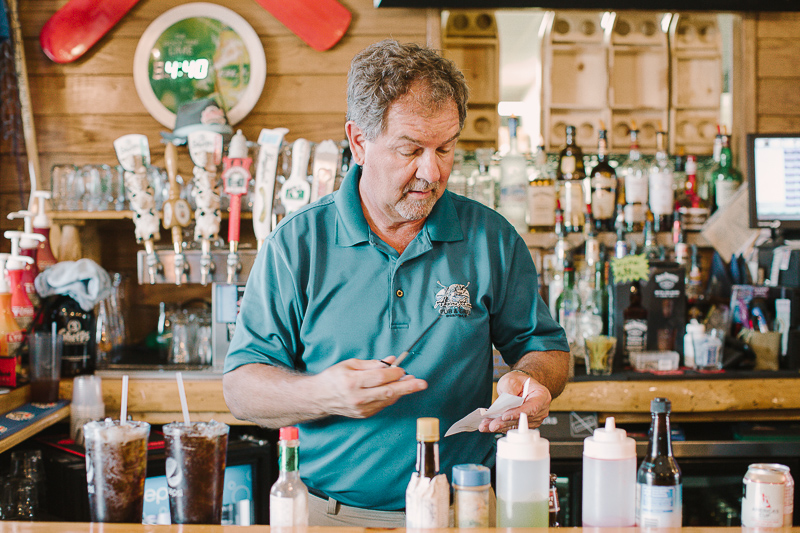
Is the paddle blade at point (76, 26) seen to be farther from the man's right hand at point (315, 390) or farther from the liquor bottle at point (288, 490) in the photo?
the liquor bottle at point (288, 490)

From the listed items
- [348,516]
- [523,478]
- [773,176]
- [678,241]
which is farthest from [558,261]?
[523,478]

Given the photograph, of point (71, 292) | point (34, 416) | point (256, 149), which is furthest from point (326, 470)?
point (256, 149)

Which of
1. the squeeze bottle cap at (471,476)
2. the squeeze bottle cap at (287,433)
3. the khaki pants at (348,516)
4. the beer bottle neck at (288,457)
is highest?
the squeeze bottle cap at (287,433)

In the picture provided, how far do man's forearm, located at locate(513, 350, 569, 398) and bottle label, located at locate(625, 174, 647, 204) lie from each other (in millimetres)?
1461

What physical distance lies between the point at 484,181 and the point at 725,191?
0.99m

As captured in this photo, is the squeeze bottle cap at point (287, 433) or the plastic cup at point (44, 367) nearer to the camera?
the squeeze bottle cap at point (287, 433)

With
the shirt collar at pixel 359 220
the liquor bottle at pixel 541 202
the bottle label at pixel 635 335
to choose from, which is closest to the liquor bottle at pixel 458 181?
the liquor bottle at pixel 541 202

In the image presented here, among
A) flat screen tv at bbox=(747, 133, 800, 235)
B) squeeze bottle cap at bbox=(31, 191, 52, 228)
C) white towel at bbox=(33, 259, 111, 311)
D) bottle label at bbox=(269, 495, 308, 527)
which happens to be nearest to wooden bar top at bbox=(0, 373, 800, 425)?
white towel at bbox=(33, 259, 111, 311)

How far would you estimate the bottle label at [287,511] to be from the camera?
0.93 meters

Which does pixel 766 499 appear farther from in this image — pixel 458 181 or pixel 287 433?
pixel 458 181

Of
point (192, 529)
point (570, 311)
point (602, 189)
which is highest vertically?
point (602, 189)

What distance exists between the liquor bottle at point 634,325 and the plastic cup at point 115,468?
1867 mm

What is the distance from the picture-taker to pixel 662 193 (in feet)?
8.82

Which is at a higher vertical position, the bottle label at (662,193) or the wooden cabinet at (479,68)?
the wooden cabinet at (479,68)
